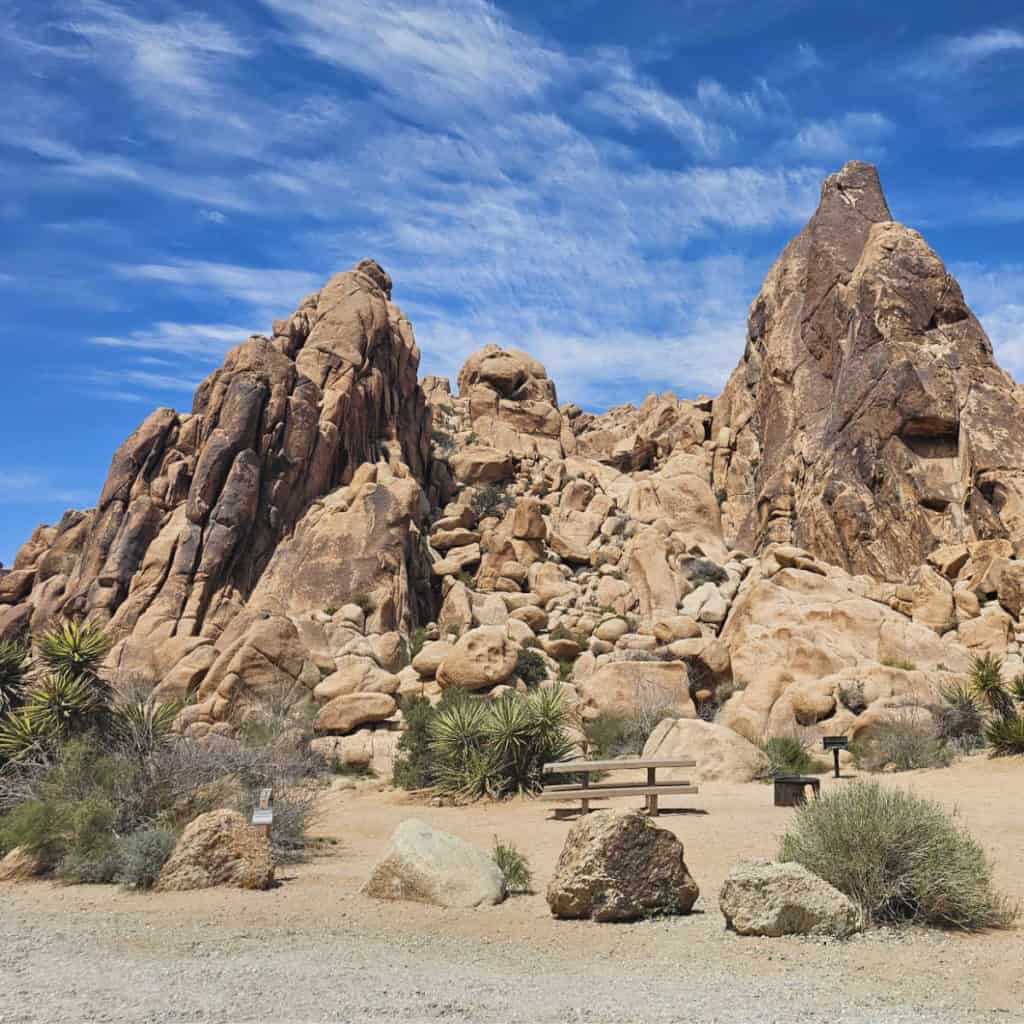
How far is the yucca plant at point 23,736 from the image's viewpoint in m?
13.6

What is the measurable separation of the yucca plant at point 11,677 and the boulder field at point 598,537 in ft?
18.9

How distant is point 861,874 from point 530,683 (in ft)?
58.5

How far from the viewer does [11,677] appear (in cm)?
1562

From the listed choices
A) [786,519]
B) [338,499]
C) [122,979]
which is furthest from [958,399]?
[122,979]

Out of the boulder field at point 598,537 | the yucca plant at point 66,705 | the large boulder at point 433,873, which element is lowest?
the large boulder at point 433,873

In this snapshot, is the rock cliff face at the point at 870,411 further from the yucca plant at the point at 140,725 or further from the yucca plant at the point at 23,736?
the yucca plant at the point at 23,736

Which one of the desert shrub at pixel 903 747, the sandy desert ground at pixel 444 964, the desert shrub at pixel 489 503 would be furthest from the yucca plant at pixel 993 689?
the desert shrub at pixel 489 503

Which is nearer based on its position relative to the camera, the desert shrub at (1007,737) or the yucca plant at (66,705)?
the yucca plant at (66,705)

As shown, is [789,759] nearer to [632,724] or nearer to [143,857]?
[632,724]

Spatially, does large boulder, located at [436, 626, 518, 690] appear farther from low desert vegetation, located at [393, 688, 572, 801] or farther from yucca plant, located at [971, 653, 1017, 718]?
yucca plant, located at [971, 653, 1017, 718]

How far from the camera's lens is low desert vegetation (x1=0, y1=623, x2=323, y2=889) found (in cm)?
1059

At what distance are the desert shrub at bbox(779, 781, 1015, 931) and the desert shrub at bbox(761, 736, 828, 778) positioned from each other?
10196 millimetres

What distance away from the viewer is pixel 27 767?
44.0ft

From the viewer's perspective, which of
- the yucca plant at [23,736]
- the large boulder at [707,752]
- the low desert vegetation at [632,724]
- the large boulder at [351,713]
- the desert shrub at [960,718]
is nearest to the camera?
the yucca plant at [23,736]
